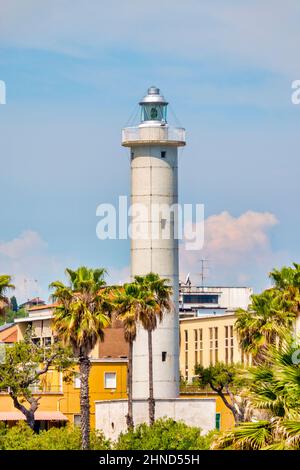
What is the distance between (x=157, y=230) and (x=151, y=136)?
7064 millimetres

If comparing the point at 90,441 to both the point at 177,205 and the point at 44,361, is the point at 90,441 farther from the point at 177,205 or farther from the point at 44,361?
the point at 177,205

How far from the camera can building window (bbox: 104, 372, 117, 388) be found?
366 ft

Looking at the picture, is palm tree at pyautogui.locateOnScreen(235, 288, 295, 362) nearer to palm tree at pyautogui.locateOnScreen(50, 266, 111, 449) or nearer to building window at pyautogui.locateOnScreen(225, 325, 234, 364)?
palm tree at pyautogui.locateOnScreen(50, 266, 111, 449)

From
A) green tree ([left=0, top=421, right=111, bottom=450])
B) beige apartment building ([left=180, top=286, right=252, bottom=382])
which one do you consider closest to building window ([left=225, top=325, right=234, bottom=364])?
beige apartment building ([left=180, top=286, right=252, bottom=382])

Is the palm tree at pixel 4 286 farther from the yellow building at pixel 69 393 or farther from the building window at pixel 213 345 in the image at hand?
the building window at pixel 213 345

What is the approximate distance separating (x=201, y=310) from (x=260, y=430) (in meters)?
150

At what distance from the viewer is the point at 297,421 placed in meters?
31.5

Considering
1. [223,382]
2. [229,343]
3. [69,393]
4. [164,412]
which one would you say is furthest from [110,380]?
[229,343]

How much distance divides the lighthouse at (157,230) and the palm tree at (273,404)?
71969 mm

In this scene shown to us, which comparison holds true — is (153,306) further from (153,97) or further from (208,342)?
(208,342)

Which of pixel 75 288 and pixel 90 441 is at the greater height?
pixel 75 288

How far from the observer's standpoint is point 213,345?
151m
